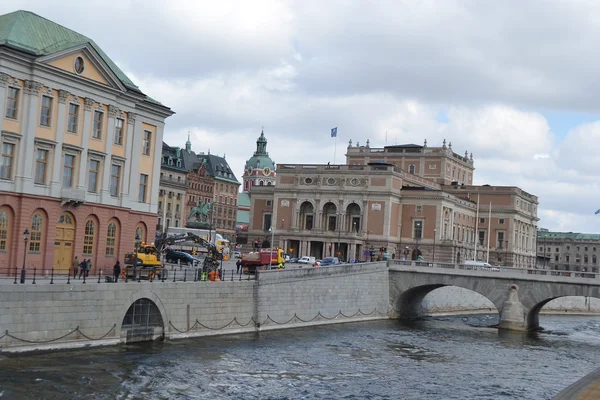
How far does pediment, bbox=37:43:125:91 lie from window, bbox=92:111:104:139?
2.12 m

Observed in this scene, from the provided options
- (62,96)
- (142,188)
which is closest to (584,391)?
(62,96)

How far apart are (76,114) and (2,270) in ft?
38.3

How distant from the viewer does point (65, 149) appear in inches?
2199

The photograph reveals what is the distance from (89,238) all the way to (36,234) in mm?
5115

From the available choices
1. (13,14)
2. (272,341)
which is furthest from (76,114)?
(272,341)

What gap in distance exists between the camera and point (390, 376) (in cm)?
4688

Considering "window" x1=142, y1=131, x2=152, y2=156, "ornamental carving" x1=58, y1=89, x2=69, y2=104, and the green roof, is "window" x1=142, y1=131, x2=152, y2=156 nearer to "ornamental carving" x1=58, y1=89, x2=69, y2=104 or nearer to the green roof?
the green roof

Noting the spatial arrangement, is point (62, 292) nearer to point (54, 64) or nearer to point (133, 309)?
point (133, 309)

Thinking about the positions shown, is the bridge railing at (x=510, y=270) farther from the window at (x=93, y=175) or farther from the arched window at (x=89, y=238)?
the window at (x=93, y=175)

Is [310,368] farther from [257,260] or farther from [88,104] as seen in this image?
[257,260]

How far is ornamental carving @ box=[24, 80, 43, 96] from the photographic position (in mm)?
53156

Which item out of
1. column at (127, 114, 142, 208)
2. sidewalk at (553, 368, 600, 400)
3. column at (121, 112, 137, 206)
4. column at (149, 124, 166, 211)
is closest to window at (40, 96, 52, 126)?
column at (121, 112, 137, 206)

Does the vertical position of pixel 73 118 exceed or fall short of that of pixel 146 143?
it exceeds it

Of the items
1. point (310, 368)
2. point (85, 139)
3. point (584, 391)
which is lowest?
point (310, 368)
